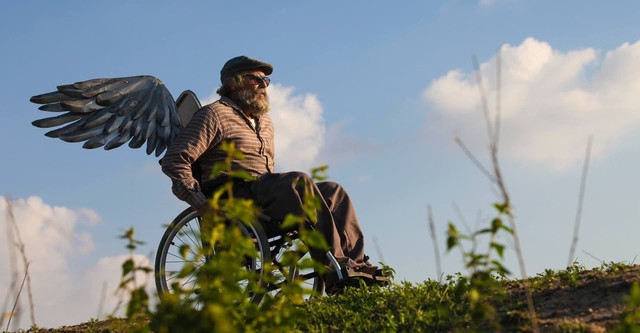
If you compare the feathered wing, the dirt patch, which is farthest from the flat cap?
the dirt patch

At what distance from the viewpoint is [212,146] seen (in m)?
5.73

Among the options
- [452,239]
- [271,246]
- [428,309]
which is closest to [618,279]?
[428,309]

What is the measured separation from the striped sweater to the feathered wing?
55 centimetres

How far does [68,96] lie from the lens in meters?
6.15

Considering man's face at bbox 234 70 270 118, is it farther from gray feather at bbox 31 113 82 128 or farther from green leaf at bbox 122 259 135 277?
green leaf at bbox 122 259 135 277

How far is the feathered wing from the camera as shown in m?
6.08

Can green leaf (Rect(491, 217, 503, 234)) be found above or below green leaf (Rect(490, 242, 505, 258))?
above

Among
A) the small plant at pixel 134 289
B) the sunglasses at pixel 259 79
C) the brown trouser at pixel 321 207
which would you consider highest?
the sunglasses at pixel 259 79

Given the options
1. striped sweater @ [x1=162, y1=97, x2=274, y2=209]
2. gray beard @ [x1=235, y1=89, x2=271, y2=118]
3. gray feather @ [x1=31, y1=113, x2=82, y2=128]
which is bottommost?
striped sweater @ [x1=162, y1=97, x2=274, y2=209]

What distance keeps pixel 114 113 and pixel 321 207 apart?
5.94 feet

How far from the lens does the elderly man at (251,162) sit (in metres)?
5.42

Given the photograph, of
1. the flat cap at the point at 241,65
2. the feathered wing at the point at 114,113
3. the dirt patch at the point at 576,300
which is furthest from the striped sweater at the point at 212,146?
the dirt patch at the point at 576,300

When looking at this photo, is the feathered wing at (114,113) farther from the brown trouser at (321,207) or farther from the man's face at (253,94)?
the brown trouser at (321,207)

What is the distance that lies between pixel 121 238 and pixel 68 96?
336cm
